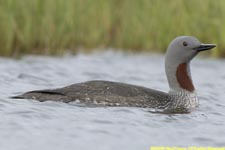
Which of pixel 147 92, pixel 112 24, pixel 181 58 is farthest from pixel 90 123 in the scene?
pixel 112 24

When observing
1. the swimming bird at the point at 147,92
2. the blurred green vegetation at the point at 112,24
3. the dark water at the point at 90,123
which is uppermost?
the blurred green vegetation at the point at 112,24

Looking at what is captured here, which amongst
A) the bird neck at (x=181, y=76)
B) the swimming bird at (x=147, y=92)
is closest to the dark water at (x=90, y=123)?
the swimming bird at (x=147, y=92)

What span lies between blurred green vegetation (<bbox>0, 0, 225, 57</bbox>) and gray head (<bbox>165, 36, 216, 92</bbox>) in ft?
12.2

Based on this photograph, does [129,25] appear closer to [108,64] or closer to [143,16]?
[143,16]

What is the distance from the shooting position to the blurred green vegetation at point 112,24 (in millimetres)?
11963

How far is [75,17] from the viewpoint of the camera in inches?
500

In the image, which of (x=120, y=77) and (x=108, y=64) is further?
(x=108, y=64)

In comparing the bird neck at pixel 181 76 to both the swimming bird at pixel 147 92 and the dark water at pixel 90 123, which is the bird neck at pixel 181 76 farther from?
the dark water at pixel 90 123

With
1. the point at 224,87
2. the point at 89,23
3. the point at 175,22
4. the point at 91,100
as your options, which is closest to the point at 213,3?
the point at 175,22

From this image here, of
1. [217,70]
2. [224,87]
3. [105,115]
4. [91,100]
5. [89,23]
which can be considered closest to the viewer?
[105,115]

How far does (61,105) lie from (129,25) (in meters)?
6.46

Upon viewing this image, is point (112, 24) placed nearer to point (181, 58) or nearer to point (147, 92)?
point (181, 58)

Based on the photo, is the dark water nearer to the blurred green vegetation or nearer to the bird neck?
the bird neck

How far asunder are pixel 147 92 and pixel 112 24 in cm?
596
